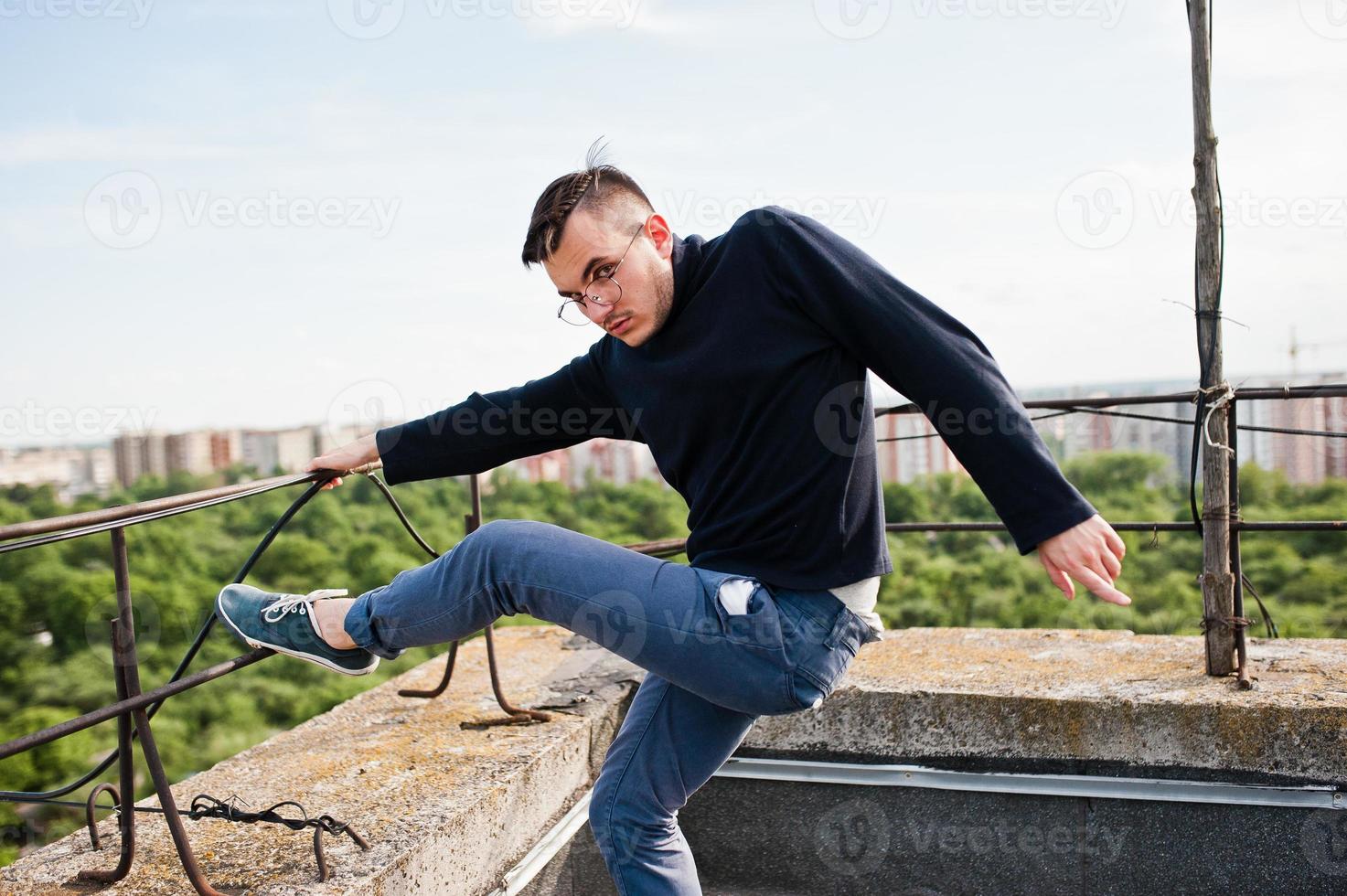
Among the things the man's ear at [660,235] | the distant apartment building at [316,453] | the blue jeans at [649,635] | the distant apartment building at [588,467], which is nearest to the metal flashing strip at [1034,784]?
the blue jeans at [649,635]

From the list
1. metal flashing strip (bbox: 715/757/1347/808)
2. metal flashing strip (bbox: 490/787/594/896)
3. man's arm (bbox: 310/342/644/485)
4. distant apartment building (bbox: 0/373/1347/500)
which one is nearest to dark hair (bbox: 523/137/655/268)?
man's arm (bbox: 310/342/644/485)

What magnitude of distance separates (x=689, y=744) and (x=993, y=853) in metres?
1.10

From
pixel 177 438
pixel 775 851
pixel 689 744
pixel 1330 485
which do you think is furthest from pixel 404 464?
pixel 177 438

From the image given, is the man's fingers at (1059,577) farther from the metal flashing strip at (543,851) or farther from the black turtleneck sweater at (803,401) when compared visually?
the metal flashing strip at (543,851)

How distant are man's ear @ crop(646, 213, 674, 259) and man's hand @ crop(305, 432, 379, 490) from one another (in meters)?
0.83

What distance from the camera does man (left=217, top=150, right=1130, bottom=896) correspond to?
1.54 m

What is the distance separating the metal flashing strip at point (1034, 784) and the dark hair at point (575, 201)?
4.84 ft

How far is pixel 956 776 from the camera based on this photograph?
2.43 metres

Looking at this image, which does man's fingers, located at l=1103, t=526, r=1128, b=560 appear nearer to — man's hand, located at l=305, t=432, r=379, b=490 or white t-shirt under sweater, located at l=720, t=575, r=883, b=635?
white t-shirt under sweater, located at l=720, t=575, r=883, b=635

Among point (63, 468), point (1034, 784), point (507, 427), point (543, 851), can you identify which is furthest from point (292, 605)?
point (63, 468)

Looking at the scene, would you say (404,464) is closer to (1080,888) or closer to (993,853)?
(993,853)

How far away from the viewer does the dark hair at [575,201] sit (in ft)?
5.73

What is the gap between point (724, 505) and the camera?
171cm

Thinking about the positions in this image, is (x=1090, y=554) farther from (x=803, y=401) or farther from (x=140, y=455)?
(x=140, y=455)
